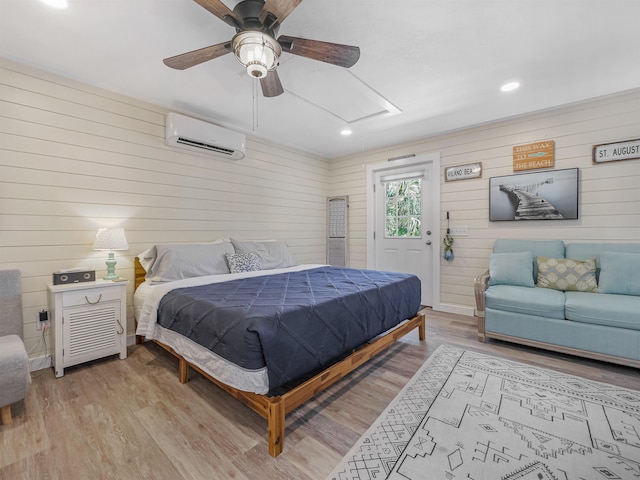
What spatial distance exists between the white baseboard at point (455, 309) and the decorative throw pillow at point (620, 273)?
1386 millimetres

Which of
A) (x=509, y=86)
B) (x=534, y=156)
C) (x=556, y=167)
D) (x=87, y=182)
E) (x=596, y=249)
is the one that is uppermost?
(x=509, y=86)

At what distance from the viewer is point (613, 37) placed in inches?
83.0

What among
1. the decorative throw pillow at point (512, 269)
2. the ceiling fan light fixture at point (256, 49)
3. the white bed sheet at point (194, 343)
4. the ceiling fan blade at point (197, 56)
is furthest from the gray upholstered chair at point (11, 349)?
the decorative throw pillow at point (512, 269)

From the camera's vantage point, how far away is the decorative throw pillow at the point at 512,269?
305 centimetres

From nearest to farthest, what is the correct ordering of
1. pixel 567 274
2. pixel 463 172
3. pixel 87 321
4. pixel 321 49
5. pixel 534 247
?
pixel 321 49
pixel 87 321
pixel 567 274
pixel 534 247
pixel 463 172

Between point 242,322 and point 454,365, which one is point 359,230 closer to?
point 454,365

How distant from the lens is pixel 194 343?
1.86m

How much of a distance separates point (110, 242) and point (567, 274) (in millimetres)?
4476

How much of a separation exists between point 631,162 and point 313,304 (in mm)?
3612

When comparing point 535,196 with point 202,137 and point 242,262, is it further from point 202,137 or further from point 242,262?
point 202,137

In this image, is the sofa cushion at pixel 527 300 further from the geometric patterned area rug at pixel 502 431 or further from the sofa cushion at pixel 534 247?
the geometric patterned area rug at pixel 502 431

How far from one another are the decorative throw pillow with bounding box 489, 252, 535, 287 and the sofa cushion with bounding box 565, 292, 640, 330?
1.45 ft

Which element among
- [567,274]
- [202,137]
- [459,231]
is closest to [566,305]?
[567,274]

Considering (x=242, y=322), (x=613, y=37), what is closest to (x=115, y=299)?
(x=242, y=322)
